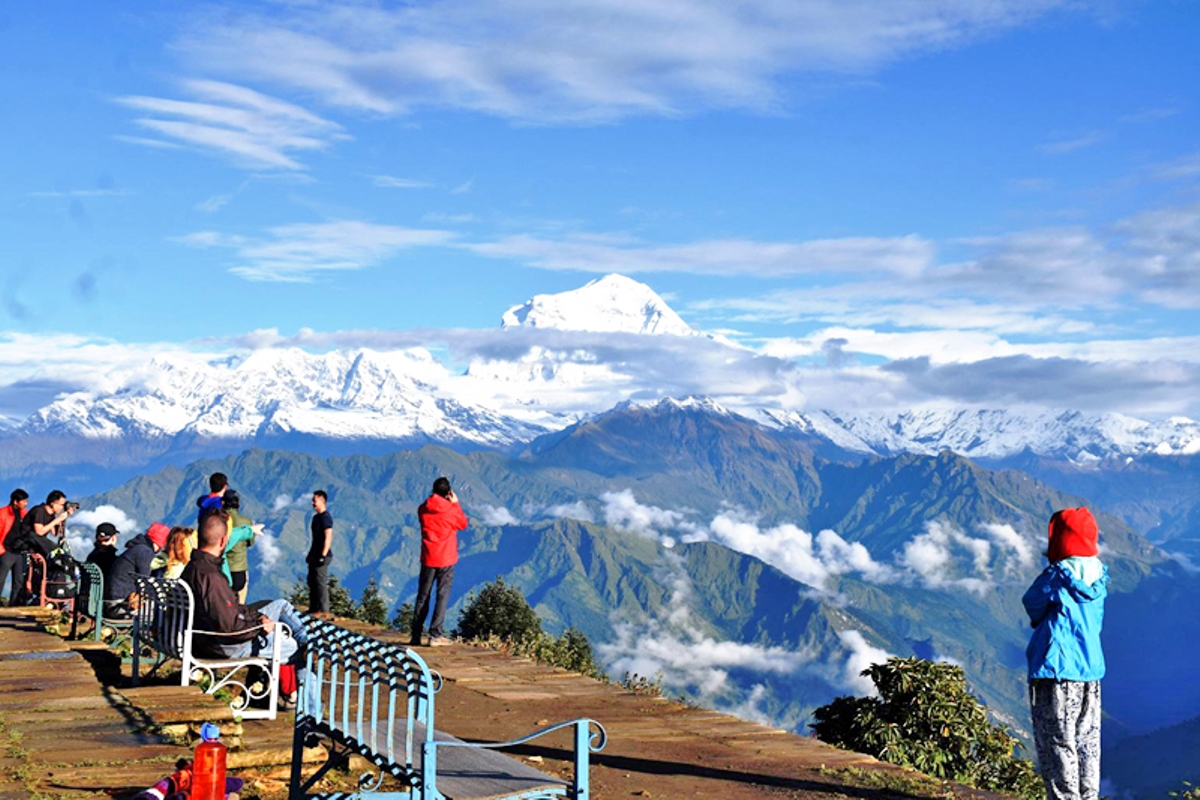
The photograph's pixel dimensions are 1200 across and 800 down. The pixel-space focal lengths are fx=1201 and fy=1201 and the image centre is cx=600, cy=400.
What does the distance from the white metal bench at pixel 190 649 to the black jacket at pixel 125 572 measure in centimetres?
426

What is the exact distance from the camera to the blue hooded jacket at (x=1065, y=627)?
800 centimetres

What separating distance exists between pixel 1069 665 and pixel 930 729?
4.55m

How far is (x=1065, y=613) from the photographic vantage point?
8094mm

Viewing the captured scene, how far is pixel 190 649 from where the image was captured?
9727 mm

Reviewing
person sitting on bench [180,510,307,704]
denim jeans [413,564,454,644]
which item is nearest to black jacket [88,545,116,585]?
denim jeans [413,564,454,644]

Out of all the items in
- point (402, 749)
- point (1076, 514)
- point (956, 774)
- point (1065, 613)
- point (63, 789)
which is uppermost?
point (1076, 514)

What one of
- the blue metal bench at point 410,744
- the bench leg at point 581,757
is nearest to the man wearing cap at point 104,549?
the blue metal bench at point 410,744

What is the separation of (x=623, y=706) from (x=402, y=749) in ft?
21.7

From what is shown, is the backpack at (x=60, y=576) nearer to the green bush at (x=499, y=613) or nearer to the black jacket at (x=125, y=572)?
the black jacket at (x=125, y=572)

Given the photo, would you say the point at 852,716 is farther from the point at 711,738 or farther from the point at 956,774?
the point at 711,738

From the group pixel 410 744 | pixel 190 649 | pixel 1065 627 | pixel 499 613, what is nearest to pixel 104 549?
pixel 190 649

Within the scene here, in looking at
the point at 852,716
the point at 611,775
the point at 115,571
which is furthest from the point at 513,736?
the point at 115,571

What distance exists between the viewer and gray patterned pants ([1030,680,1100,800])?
800 centimetres

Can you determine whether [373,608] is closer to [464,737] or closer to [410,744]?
[464,737]
